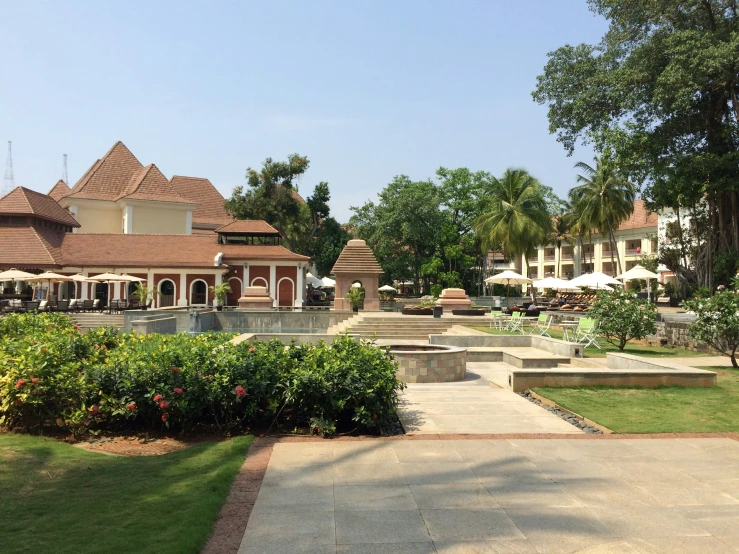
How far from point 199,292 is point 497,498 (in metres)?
36.3

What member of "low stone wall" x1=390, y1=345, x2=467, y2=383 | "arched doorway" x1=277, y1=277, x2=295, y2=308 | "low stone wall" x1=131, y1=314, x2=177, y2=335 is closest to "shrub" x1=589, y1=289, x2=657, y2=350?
"low stone wall" x1=390, y1=345, x2=467, y2=383

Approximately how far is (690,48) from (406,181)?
25540mm

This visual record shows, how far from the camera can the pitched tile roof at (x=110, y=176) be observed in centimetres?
4656

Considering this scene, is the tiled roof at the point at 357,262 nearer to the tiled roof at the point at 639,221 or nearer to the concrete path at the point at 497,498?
the concrete path at the point at 497,498

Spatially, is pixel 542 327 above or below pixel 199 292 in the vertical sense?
Answer: below

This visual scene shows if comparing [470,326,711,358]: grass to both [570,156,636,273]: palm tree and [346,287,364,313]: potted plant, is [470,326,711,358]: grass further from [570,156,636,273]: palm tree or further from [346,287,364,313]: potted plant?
[570,156,636,273]: palm tree

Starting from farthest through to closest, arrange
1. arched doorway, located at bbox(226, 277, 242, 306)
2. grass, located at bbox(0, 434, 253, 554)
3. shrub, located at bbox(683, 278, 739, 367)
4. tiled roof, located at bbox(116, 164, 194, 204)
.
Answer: tiled roof, located at bbox(116, 164, 194, 204), arched doorway, located at bbox(226, 277, 242, 306), shrub, located at bbox(683, 278, 739, 367), grass, located at bbox(0, 434, 253, 554)

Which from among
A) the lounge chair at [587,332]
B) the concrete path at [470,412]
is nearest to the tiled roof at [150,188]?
the lounge chair at [587,332]

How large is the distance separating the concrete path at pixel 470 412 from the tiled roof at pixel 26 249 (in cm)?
3028

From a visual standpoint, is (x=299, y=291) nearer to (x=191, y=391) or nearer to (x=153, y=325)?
(x=153, y=325)

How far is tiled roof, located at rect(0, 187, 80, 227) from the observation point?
3544cm

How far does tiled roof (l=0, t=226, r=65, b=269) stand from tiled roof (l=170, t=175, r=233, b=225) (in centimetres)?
1770

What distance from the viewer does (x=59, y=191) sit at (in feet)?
163

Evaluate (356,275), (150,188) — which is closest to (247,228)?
(150,188)
